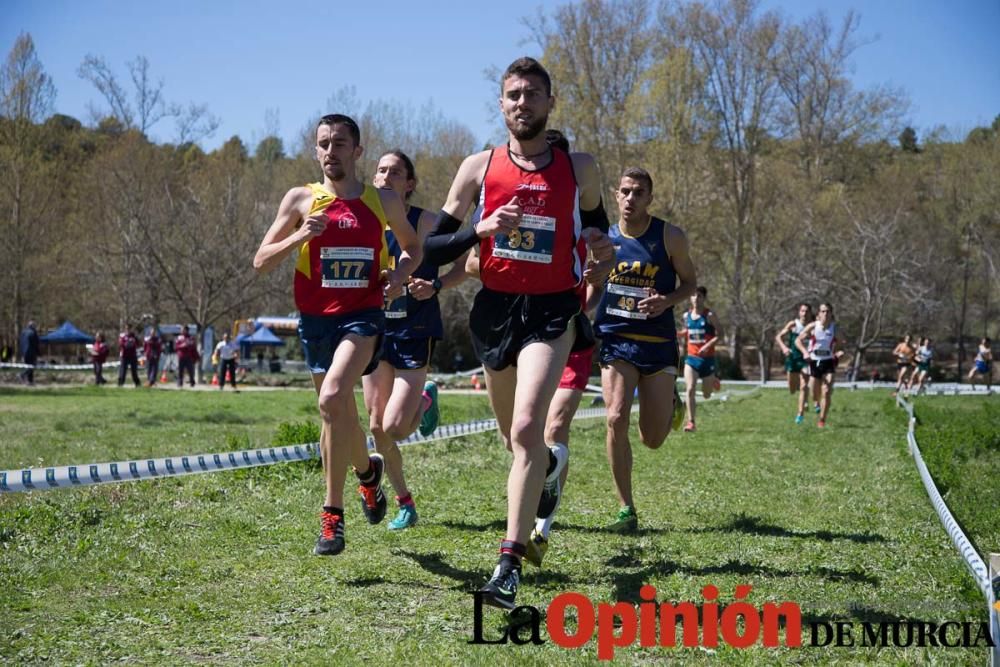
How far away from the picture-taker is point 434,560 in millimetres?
6055

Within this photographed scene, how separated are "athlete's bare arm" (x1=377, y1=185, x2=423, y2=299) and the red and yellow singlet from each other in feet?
0.34

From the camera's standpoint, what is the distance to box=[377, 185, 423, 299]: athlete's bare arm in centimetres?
623

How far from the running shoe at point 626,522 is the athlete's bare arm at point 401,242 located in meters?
2.17

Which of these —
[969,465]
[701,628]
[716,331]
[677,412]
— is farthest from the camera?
[716,331]

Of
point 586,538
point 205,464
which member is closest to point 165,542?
point 205,464

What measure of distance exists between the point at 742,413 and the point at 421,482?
12.3m

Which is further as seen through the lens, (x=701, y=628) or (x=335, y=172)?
(x=335, y=172)

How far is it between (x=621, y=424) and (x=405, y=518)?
63.0 inches

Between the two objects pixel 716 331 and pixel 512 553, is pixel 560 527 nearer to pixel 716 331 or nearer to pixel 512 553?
pixel 512 553

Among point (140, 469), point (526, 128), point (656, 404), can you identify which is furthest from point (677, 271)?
point (140, 469)

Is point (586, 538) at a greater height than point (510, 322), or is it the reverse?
point (510, 322)

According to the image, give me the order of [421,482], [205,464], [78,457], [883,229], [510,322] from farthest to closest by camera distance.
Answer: [883,229], [78,457], [421,482], [205,464], [510,322]

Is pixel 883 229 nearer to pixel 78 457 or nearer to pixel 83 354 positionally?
pixel 83 354

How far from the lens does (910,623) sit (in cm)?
455
